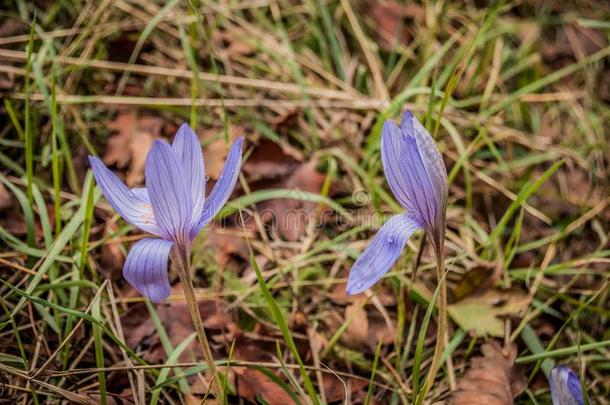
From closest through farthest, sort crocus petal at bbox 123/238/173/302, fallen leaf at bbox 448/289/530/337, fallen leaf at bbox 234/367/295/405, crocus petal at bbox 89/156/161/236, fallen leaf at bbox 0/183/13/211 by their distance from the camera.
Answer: crocus petal at bbox 123/238/173/302 → crocus petal at bbox 89/156/161/236 → fallen leaf at bbox 234/367/295/405 → fallen leaf at bbox 448/289/530/337 → fallen leaf at bbox 0/183/13/211

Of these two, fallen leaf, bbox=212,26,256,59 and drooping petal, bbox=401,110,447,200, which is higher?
drooping petal, bbox=401,110,447,200

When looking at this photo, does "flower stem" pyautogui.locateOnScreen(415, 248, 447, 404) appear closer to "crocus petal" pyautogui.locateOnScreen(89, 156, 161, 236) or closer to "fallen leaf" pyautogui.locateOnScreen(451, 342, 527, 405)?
"fallen leaf" pyautogui.locateOnScreen(451, 342, 527, 405)

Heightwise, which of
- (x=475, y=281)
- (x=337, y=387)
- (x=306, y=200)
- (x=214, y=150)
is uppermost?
(x=214, y=150)

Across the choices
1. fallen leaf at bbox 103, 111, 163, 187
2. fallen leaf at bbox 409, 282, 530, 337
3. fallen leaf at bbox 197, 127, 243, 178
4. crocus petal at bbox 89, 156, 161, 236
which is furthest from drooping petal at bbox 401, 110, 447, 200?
fallen leaf at bbox 103, 111, 163, 187

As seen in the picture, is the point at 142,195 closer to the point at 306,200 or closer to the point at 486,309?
the point at 306,200

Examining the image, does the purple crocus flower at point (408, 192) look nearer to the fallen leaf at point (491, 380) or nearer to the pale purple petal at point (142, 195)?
the pale purple petal at point (142, 195)

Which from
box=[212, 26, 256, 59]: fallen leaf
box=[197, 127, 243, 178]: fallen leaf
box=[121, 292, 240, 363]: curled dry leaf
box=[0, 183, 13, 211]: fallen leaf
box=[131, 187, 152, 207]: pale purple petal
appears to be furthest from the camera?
box=[212, 26, 256, 59]: fallen leaf

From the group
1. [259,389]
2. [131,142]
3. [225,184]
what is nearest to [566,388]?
[259,389]
